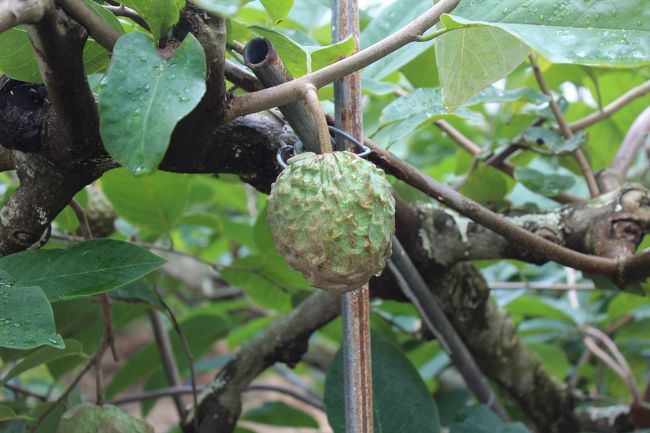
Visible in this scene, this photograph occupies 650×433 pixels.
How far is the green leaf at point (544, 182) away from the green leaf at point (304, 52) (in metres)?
0.58

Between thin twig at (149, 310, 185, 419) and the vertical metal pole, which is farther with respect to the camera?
thin twig at (149, 310, 185, 419)

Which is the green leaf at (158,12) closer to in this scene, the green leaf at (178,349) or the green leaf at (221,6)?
the green leaf at (221,6)

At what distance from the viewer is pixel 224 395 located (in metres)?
1.25

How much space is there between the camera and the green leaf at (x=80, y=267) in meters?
0.81

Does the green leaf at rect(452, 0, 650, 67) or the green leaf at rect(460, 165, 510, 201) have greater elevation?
the green leaf at rect(452, 0, 650, 67)

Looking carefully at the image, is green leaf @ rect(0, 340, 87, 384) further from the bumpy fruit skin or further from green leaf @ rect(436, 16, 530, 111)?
green leaf @ rect(436, 16, 530, 111)

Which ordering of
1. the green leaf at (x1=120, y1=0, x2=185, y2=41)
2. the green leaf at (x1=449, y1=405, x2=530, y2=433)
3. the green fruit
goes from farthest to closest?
the green leaf at (x1=449, y1=405, x2=530, y2=433), the green fruit, the green leaf at (x1=120, y1=0, x2=185, y2=41)

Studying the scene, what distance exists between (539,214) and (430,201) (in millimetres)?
174

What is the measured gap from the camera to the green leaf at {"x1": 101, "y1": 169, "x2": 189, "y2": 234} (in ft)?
4.42

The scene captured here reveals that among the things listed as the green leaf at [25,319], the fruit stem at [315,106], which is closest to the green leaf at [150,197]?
the green leaf at [25,319]

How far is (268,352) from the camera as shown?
1.28m

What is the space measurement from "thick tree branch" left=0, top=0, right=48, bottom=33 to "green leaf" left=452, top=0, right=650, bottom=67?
36 centimetres

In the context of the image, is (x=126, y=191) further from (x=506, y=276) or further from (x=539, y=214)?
(x=506, y=276)

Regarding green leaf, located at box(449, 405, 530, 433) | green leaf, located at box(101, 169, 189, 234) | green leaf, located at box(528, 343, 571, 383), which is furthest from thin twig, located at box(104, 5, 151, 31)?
green leaf, located at box(528, 343, 571, 383)
